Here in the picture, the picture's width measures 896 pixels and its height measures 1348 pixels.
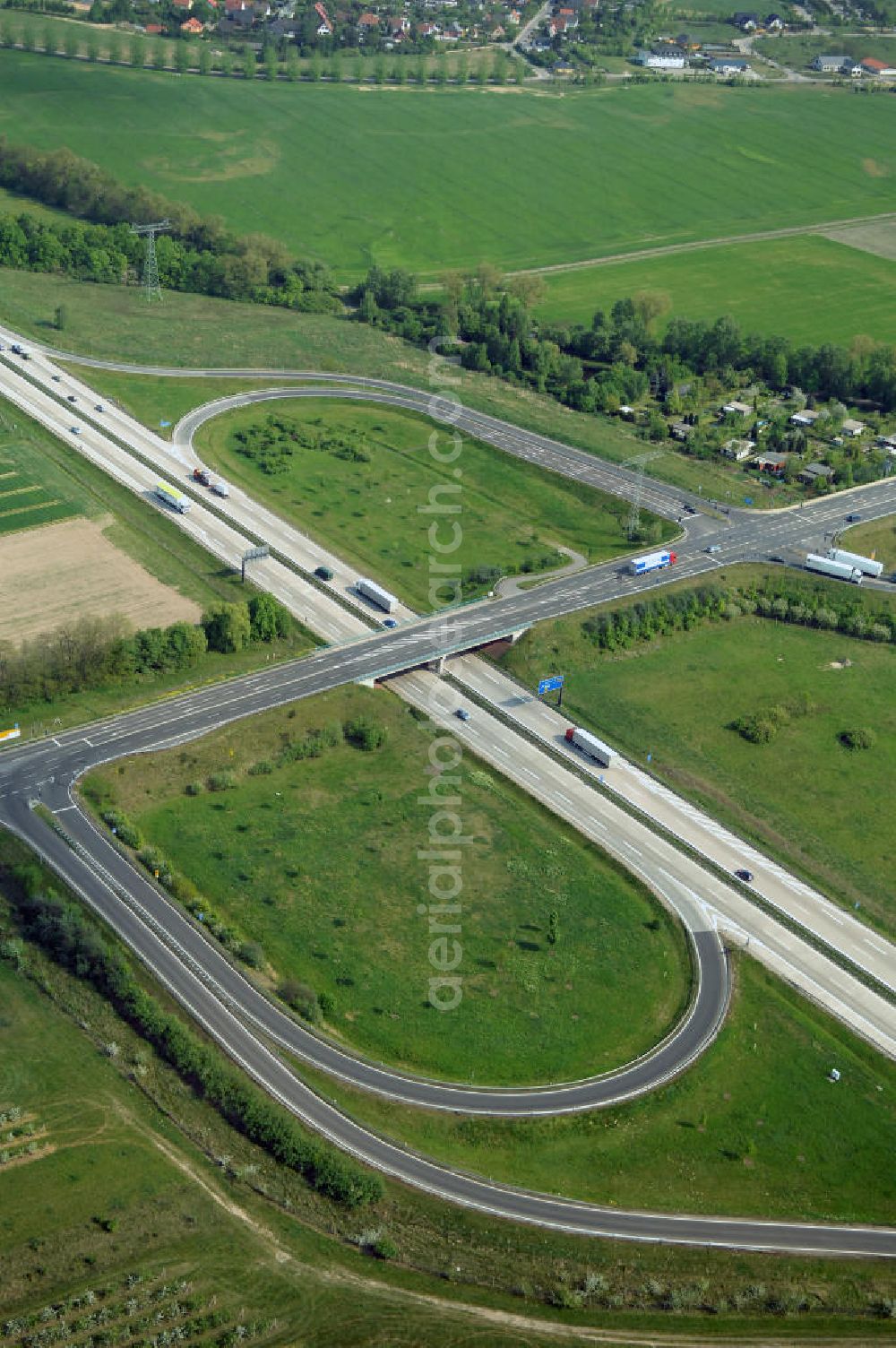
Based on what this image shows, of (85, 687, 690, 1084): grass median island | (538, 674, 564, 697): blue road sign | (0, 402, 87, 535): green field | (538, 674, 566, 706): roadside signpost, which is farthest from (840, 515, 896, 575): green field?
(0, 402, 87, 535): green field

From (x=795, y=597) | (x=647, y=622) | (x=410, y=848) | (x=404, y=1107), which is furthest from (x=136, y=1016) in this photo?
(x=795, y=597)

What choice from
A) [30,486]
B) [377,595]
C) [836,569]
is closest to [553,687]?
[377,595]

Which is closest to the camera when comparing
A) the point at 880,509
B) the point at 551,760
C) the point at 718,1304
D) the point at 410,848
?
the point at 718,1304

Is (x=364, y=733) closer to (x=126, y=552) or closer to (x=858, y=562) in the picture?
(x=126, y=552)

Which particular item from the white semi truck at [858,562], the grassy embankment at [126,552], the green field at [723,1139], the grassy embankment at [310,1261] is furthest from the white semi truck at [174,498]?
the grassy embankment at [310,1261]

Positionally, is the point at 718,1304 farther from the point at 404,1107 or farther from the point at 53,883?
the point at 53,883

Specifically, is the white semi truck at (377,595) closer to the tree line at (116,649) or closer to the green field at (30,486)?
the tree line at (116,649)
